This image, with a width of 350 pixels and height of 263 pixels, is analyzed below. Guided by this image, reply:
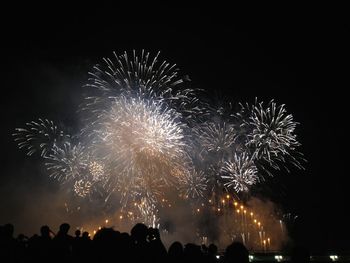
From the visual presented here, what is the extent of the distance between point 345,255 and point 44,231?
17.9 metres

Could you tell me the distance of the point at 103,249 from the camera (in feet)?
19.1

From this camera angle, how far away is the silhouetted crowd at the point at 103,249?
5820 mm

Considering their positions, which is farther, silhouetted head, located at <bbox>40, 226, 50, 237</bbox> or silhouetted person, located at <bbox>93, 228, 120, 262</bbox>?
silhouetted head, located at <bbox>40, 226, 50, 237</bbox>

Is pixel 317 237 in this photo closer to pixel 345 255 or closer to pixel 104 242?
pixel 345 255

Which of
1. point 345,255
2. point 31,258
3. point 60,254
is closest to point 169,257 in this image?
point 60,254

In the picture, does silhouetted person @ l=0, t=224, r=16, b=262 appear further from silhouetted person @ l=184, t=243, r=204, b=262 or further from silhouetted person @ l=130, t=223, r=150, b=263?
silhouetted person @ l=184, t=243, r=204, b=262

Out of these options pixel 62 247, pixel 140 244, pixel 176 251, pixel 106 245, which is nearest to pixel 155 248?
pixel 140 244

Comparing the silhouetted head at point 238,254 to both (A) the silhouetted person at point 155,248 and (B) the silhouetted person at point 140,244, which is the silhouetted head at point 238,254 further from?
(B) the silhouetted person at point 140,244

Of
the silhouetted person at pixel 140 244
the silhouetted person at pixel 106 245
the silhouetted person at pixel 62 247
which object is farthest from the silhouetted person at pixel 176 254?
the silhouetted person at pixel 62 247

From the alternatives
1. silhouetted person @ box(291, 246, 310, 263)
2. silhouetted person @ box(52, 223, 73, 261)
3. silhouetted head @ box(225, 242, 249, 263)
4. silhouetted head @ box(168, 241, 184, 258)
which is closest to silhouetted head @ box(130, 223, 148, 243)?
silhouetted head @ box(168, 241, 184, 258)

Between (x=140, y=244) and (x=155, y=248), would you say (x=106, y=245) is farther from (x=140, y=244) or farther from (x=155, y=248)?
(x=155, y=248)

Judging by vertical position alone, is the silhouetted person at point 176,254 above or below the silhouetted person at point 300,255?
above

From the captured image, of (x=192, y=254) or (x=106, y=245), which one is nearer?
(x=106, y=245)

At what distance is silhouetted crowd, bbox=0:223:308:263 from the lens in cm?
582
